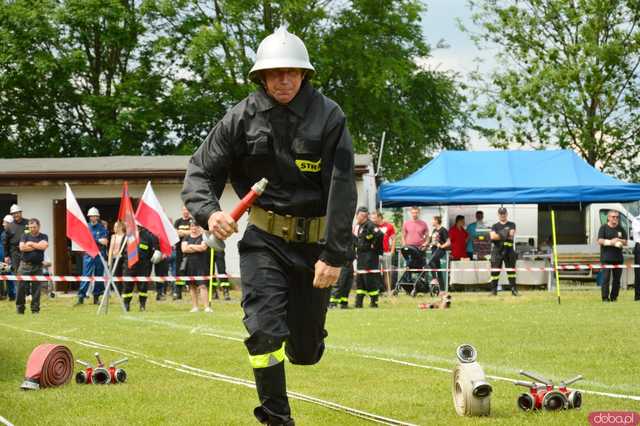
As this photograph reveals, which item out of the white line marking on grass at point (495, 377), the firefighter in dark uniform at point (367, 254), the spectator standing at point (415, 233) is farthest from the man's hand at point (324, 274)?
the spectator standing at point (415, 233)

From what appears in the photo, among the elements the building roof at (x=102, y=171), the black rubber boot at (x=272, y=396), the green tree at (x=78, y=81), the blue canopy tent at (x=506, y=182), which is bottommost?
the black rubber boot at (x=272, y=396)

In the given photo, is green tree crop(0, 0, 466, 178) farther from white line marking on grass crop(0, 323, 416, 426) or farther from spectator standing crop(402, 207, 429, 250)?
white line marking on grass crop(0, 323, 416, 426)

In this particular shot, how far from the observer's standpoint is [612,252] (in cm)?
2236

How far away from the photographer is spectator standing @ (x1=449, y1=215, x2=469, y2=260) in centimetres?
2703

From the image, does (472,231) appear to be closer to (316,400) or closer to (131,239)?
(131,239)

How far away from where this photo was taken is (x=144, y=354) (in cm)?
1205

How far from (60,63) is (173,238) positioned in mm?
21970

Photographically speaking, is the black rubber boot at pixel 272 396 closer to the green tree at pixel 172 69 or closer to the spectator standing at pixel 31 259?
the spectator standing at pixel 31 259

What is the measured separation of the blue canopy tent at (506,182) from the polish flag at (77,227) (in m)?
7.31

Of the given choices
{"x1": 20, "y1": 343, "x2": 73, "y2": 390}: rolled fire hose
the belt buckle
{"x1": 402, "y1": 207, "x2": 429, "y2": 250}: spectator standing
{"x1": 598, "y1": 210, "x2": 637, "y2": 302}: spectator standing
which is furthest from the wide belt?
{"x1": 402, "y1": 207, "x2": 429, "y2": 250}: spectator standing

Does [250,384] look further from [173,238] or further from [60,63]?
[60,63]

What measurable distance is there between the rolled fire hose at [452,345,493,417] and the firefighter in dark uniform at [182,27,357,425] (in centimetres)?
135

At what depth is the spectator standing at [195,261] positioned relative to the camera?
2105 centimetres

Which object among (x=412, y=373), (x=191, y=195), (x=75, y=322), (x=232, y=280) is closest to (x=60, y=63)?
(x=232, y=280)
